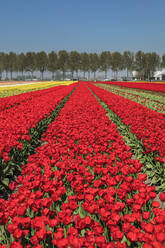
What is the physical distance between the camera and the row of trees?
10131cm

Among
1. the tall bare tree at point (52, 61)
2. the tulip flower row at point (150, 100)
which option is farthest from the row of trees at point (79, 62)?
the tulip flower row at point (150, 100)

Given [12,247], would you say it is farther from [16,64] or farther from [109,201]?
[16,64]

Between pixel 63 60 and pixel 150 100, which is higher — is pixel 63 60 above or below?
above

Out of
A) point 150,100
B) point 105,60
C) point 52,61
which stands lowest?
point 150,100

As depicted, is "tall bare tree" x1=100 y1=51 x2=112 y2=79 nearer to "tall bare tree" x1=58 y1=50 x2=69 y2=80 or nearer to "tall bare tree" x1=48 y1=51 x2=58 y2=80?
"tall bare tree" x1=58 y1=50 x2=69 y2=80

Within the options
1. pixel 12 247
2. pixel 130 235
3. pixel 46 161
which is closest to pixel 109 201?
pixel 130 235

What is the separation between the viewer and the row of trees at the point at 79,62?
101312mm

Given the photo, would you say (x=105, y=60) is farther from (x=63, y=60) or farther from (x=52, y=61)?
(x=52, y=61)

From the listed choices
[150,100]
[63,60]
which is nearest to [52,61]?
[63,60]

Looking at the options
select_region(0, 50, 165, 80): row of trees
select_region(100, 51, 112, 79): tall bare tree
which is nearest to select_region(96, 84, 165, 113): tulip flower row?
select_region(0, 50, 165, 80): row of trees

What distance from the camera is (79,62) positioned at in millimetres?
111000

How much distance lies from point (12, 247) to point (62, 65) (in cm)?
10811

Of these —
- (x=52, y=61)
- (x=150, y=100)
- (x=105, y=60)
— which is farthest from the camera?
(x=105, y=60)

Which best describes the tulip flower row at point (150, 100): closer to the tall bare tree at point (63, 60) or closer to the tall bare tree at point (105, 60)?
the tall bare tree at point (63, 60)
